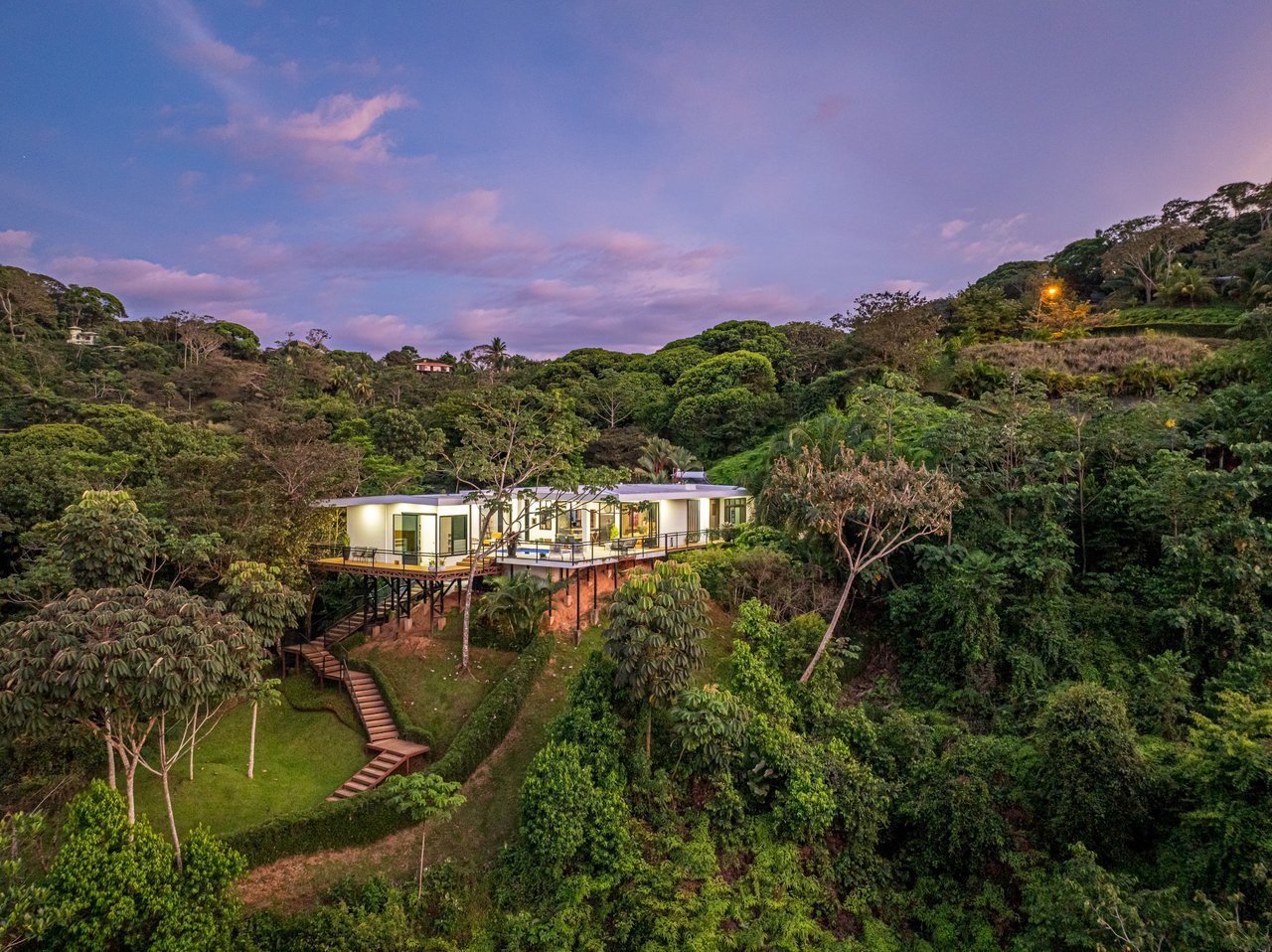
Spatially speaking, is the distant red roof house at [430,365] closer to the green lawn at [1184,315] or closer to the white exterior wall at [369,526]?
the white exterior wall at [369,526]

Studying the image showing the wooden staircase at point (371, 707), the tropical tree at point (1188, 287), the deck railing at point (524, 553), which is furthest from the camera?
the tropical tree at point (1188, 287)

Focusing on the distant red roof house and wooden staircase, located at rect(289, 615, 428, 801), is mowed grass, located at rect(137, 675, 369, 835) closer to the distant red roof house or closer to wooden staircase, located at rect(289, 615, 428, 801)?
wooden staircase, located at rect(289, 615, 428, 801)

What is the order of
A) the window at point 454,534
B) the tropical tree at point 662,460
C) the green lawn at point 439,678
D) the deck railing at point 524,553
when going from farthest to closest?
the tropical tree at point 662,460 → the window at point 454,534 → the deck railing at point 524,553 → the green lawn at point 439,678

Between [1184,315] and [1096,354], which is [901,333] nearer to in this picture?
[1096,354]

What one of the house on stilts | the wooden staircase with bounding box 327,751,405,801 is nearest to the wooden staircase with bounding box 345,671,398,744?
the wooden staircase with bounding box 327,751,405,801

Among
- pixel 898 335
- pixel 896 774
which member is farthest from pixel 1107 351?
pixel 896 774

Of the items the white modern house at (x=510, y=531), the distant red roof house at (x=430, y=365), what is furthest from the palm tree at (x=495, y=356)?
the white modern house at (x=510, y=531)

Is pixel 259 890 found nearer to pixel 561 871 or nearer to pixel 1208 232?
pixel 561 871
